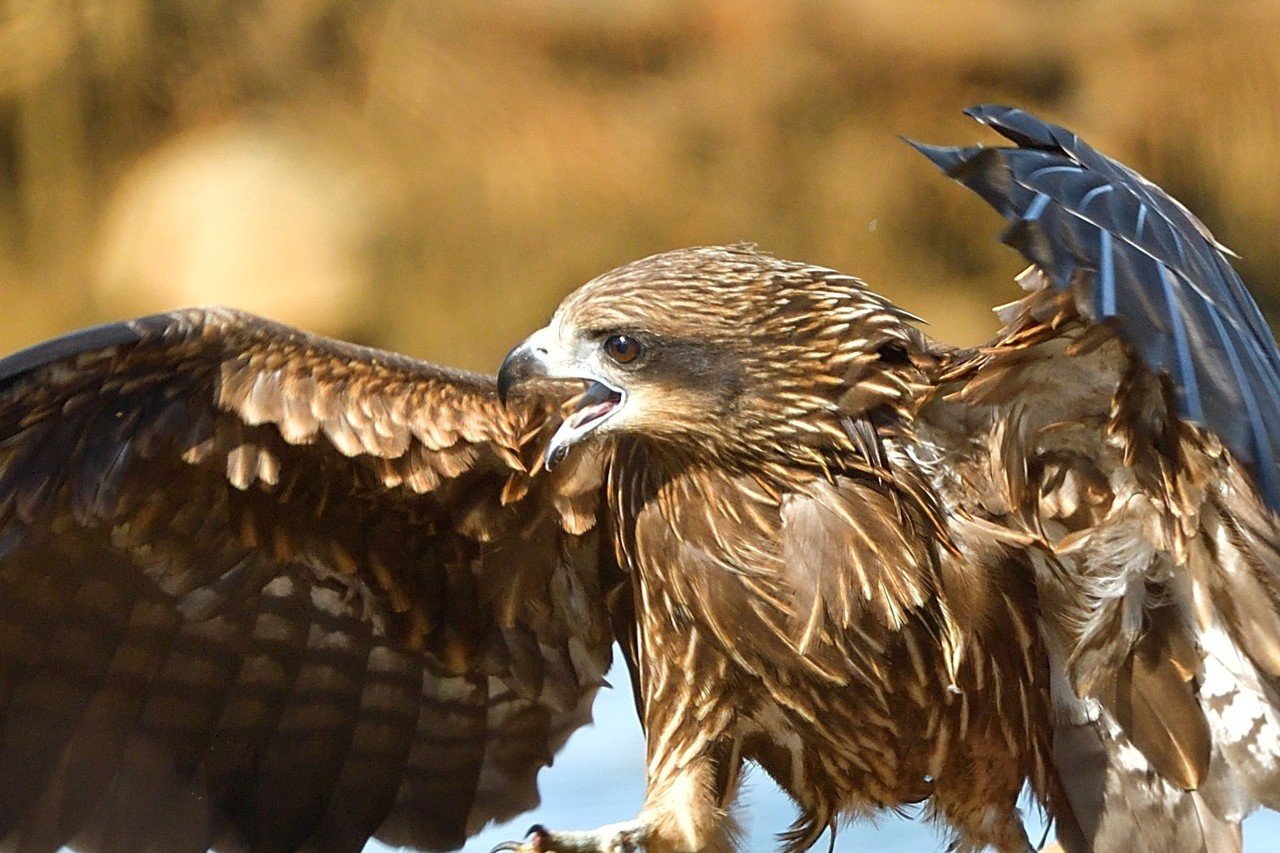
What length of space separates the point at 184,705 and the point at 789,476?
160 cm

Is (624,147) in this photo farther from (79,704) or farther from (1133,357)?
(1133,357)

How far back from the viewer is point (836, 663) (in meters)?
3.61

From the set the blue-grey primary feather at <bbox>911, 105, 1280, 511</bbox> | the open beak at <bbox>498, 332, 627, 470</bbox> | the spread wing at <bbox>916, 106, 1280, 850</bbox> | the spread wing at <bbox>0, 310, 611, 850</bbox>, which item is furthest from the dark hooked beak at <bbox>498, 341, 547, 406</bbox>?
the blue-grey primary feather at <bbox>911, 105, 1280, 511</bbox>

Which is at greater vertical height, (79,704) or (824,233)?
(79,704)

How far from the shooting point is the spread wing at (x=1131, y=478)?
2723mm

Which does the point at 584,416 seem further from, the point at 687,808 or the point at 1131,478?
the point at 1131,478

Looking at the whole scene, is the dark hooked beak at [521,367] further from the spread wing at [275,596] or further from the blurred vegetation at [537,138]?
the blurred vegetation at [537,138]

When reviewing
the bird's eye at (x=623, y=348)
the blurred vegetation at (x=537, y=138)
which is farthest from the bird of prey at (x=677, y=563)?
the blurred vegetation at (x=537, y=138)

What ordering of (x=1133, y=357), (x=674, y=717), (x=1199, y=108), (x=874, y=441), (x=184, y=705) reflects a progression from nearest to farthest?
(x=1133, y=357) < (x=874, y=441) < (x=674, y=717) < (x=184, y=705) < (x=1199, y=108)

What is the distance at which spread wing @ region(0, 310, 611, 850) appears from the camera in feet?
12.1

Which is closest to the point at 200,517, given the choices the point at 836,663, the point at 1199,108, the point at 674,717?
the point at 674,717

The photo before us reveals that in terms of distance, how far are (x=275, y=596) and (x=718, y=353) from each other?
1.30 metres

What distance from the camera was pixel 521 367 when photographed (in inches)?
145

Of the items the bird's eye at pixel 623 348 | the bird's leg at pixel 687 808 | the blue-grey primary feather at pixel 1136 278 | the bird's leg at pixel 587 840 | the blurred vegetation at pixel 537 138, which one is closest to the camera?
the blue-grey primary feather at pixel 1136 278
